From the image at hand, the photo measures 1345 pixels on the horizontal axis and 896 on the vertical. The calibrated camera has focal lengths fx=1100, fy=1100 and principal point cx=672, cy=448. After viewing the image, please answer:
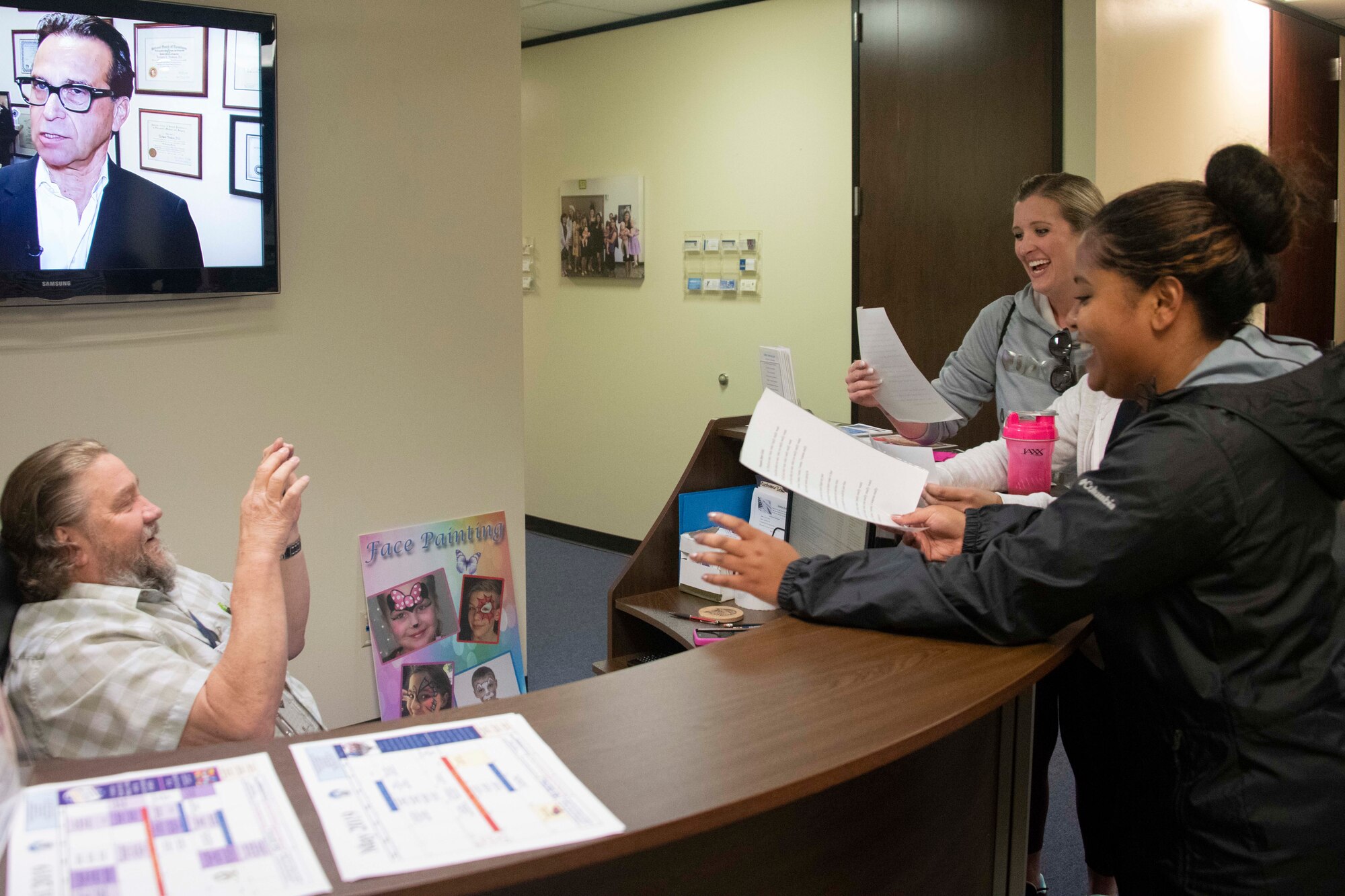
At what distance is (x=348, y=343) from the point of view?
3.57 meters

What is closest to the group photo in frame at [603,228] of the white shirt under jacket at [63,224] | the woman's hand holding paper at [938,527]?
the white shirt under jacket at [63,224]

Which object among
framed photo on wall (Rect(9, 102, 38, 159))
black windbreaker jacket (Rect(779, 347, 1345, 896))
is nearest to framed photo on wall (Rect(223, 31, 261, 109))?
framed photo on wall (Rect(9, 102, 38, 159))

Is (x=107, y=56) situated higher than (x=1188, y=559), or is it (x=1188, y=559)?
(x=107, y=56)

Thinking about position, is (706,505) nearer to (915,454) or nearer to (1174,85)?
(915,454)

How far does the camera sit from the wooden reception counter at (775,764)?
3.61 feet

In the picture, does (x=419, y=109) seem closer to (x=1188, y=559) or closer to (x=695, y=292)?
(x=695, y=292)

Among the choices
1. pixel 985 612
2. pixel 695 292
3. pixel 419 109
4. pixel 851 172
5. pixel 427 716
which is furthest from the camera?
pixel 695 292

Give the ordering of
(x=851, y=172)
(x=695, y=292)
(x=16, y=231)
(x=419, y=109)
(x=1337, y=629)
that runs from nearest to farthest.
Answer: (x=1337, y=629) < (x=16, y=231) < (x=419, y=109) < (x=851, y=172) < (x=695, y=292)

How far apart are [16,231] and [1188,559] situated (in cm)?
279

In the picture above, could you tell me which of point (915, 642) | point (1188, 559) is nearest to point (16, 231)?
point (915, 642)

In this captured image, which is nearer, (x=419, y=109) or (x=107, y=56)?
(x=107, y=56)

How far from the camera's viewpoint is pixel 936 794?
1670 millimetres

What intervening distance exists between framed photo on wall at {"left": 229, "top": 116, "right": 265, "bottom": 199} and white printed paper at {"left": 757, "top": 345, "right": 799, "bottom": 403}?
1.59 m

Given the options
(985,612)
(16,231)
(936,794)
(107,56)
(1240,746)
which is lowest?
(936,794)
